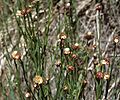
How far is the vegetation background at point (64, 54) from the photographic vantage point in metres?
1.05

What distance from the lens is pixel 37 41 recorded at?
3.73ft

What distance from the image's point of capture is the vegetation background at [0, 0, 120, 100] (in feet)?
3.44

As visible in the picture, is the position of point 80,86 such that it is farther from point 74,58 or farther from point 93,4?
point 93,4

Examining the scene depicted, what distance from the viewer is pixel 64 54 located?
1.01 m

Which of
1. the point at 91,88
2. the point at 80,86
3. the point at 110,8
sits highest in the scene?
the point at 110,8

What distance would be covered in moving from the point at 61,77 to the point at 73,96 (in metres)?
0.09

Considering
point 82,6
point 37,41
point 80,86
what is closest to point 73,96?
point 80,86

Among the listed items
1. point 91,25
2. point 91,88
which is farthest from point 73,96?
point 91,25

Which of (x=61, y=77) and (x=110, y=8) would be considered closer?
(x=61, y=77)

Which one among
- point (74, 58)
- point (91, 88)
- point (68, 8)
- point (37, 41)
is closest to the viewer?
point (74, 58)

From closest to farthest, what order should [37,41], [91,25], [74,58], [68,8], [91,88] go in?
[74,58] → [37,41] → [68,8] → [91,88] → [91,25]

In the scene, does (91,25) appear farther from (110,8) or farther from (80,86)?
(80,86)

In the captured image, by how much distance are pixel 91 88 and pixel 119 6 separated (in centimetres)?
54

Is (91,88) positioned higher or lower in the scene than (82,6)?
lower
